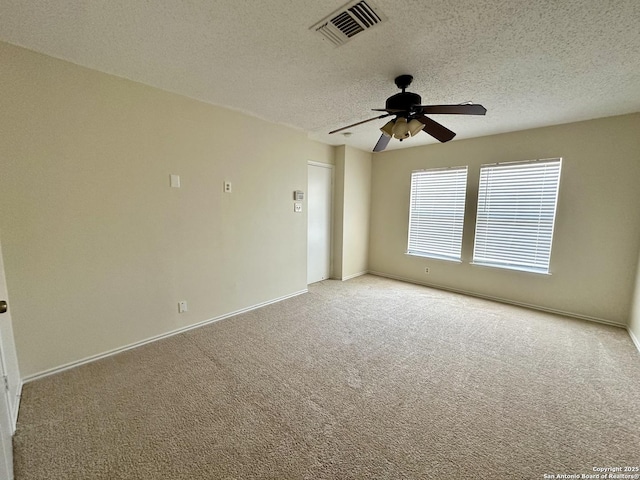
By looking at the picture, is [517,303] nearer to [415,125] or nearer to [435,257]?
[435,257]

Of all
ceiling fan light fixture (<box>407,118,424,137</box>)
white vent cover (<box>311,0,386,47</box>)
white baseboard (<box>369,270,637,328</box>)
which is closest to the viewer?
white vent cover (<box>311,0,386,47</box>)

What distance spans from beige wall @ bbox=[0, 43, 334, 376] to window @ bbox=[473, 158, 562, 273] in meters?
3.35

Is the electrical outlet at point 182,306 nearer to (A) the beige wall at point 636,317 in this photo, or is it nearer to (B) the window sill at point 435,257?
(B) the window sill at point 435,257

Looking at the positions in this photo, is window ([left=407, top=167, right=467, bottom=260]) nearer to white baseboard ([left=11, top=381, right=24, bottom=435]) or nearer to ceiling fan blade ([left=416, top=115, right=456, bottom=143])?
ceiling fan blade ([left=416, top=115, right=456, bottom=143])

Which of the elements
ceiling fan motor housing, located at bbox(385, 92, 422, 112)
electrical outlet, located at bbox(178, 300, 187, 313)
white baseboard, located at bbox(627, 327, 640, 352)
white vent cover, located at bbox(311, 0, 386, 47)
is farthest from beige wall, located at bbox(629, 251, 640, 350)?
electrical outlet, located at bbox(178, 300, 187, 313)

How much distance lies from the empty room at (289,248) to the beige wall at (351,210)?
2.98 ft

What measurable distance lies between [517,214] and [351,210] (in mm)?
2557

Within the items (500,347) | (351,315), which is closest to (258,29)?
(351,315)

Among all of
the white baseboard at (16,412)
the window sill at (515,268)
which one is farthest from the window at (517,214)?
the white baseboard at (16,412)

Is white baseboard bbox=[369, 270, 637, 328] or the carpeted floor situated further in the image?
white baseboard bbox=[369, 270, 637, 328]

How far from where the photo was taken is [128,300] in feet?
8.11

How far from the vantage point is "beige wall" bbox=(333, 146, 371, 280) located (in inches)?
187

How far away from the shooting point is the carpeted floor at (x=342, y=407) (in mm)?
1406

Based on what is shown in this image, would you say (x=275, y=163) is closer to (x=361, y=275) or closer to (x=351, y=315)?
(x=351, y=315)
